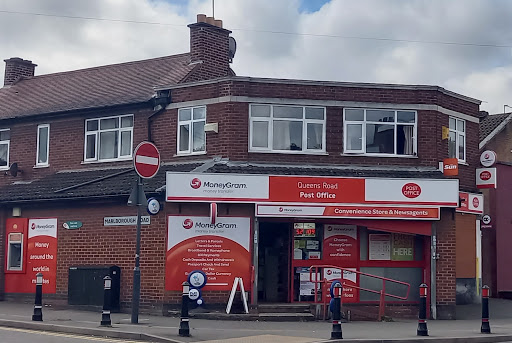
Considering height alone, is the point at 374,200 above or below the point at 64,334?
above

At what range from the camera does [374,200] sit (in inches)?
795

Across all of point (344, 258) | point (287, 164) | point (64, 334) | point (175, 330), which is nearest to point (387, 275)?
point (344, 258)

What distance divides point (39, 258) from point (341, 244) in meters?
8.92

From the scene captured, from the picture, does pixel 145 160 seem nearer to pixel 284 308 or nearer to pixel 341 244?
Result: pixel 284 308

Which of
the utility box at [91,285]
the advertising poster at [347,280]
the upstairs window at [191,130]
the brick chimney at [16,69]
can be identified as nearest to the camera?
the advertising poster at [347,280]

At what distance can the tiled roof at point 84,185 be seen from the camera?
20938 millimetres

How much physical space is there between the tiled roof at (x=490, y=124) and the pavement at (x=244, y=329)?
12.2 meters

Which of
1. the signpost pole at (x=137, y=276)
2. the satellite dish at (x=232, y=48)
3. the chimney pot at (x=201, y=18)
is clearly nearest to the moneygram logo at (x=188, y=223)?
the signpost pole at (x=137, y=276)

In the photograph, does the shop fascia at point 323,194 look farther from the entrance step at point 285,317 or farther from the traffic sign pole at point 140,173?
the entrance step at point 285,317

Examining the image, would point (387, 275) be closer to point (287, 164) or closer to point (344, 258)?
point (344, 258)

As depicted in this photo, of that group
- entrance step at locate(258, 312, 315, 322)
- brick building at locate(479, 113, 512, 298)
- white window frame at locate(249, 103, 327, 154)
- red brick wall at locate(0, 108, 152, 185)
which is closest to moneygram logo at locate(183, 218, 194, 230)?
white window frame at locate(249, 103, 327, 154)

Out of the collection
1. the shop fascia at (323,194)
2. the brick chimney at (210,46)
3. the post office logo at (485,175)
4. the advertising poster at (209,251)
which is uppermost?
the brick chimney at (210,46)

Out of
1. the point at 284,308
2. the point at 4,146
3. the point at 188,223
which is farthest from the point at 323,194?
the point at 4,146

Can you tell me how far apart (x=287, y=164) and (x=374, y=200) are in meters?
2.57
